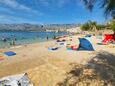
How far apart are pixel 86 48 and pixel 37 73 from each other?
10.4 meters

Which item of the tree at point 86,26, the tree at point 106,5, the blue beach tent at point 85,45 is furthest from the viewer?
the tree at point 86,26

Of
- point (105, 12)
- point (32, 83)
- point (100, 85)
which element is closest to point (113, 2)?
point (105, 12)

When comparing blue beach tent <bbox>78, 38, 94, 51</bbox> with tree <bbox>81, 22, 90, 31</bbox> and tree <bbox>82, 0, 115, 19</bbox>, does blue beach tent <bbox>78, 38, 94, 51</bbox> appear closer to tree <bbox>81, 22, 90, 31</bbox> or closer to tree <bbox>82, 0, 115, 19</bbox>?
tree <bbox>82, 0, 115, 19</bbox>

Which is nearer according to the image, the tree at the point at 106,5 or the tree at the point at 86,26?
the tree at the point at 106,5

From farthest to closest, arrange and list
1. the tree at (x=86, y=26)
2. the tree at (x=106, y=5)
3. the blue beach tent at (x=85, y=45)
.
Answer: the tree at (x=86, y=26), the blue beach tent at (x=85, y=45), the tree at (x=106, y=5)

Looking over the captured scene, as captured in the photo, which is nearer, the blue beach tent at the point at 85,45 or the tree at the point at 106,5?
the tree at the point at 106,5

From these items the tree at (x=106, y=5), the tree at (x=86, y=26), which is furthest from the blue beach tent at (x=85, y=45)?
the tree at (x=86, y=26)

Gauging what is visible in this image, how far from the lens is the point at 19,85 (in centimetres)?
763

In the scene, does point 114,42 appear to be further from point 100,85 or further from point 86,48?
point 100,85

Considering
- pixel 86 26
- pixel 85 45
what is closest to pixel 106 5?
pixel 85 45

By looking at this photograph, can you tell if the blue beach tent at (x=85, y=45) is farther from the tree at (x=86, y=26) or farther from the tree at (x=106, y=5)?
the tree at (x=86, y=26)

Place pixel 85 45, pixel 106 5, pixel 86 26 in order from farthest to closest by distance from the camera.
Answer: pixel 86 26, pixel 85 45, pixel 106 5

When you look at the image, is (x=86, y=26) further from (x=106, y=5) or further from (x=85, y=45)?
(x=106, y=5)

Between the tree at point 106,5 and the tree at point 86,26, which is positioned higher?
the tree at point 106,5
